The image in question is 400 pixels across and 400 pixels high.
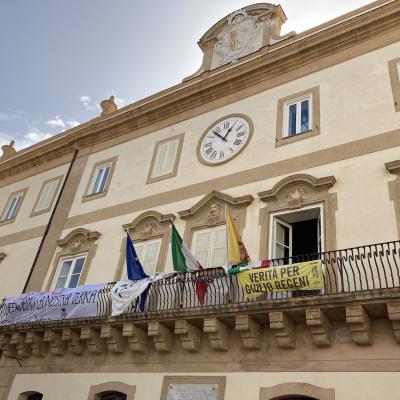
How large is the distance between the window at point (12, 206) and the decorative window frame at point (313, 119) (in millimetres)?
12047

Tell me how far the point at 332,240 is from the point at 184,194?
17.0 feet

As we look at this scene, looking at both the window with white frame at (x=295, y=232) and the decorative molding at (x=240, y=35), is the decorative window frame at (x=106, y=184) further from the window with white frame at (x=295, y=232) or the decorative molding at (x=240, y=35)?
the window with white frame at (x=295, y=232)

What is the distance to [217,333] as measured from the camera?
9.91 metres

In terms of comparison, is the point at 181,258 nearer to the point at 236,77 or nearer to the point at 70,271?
the point at 70,271

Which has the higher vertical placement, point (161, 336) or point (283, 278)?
point (283, 278)

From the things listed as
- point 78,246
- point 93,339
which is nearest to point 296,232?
point 93,339

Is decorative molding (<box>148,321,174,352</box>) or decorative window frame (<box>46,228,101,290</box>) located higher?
decorative window frame (<box>46,228,101,290</box>)

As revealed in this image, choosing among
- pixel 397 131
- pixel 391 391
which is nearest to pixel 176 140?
pixel 397 131

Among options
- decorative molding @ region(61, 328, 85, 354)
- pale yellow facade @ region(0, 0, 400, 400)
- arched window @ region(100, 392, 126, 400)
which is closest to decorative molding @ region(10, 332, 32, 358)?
pale yellow facade @ region(0, 0, 400, 400)

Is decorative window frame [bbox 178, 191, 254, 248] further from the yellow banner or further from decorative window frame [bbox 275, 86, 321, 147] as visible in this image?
the yellow banner

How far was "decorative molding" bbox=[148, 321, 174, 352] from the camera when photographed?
10.7 meters

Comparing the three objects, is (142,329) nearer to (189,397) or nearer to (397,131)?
(189,397)

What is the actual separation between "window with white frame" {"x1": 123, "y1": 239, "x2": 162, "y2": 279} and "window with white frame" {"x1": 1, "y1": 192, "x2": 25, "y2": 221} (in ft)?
27.4

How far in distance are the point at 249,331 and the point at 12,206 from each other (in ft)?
47.3
